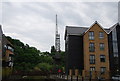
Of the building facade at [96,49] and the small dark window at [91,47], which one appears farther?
the small dark window at [91,47]

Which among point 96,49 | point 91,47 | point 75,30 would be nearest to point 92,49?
point 91,47

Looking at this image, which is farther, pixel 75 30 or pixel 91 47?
pixel 75 30

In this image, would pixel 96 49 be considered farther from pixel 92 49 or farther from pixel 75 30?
pixel 75 30

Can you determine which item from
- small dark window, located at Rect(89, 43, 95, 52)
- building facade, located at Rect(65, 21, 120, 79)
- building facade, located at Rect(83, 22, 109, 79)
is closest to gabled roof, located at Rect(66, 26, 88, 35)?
building facade, located at Rect(65, 21, 120, 79)

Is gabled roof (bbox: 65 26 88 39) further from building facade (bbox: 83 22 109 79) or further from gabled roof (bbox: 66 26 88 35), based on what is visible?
building facade (bbox: 83 22 109 79)

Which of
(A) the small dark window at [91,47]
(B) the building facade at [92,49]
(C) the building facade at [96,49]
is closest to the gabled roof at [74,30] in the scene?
(B) the building facade at [92,49]

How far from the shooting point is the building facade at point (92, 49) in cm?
3161

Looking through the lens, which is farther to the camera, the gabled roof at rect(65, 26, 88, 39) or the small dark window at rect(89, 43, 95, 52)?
the gabled roof at rect(65, 26, 88, 39)

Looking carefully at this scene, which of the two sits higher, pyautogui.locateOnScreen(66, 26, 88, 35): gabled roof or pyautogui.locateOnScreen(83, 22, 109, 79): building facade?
pyautogui.locateOnScreen(66, 26, 88, 35): gabled roof

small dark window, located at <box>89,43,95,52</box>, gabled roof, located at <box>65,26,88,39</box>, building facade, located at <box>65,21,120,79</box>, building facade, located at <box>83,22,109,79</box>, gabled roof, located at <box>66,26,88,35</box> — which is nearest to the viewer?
building facade, located at <box>83,22,109,79</box>

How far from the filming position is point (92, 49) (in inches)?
1272

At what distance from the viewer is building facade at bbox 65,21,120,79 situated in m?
31.6

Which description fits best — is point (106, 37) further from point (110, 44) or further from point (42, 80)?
point (42, 80)

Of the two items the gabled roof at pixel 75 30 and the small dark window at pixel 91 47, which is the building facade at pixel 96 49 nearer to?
the small dark window at pixel 91 47
